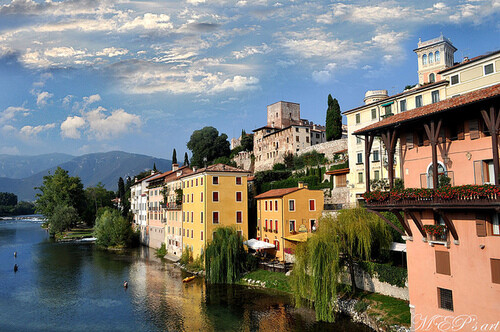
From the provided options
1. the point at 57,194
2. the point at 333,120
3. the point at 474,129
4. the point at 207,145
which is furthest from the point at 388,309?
the point at 57,194

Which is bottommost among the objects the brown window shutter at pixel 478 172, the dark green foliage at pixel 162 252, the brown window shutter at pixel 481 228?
the dark green foliage at pixel 162 252

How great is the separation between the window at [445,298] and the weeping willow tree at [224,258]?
71.8 ft

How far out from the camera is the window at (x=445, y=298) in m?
18.7

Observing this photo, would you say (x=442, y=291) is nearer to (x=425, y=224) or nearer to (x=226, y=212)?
(x=425, y=224)

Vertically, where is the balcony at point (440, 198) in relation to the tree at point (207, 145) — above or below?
below

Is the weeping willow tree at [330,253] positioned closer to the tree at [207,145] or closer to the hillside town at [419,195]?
the hillside town at [419,195]

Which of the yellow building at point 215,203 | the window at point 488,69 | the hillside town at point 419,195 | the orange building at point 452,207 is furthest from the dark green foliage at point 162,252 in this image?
the window at point 488,69

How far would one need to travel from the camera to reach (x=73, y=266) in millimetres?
50031

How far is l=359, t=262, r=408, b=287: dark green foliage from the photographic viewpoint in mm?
25406

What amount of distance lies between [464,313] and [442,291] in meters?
1.48

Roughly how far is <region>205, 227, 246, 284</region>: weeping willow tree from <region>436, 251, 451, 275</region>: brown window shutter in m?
22.2

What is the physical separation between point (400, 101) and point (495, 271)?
26.4 m

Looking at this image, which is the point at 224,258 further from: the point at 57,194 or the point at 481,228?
the point at 57,194

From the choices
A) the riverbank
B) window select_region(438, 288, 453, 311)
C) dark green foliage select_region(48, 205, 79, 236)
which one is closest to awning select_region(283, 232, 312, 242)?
the riverbank
